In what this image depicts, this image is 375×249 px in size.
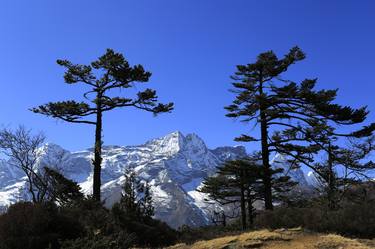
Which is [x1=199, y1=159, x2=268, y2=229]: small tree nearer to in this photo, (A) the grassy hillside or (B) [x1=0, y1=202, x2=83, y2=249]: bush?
(A) the grassy hillside

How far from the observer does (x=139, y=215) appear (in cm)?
1711

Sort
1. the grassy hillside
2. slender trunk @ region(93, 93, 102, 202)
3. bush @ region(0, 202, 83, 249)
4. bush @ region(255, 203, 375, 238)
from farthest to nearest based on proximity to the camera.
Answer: slender trunk @ region(93, 93, 102, 202) < bush @ region(255, 203, 375, 238) < bush @ region(0, 202, 83, 249) < the grassy hillside

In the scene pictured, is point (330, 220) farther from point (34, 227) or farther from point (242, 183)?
point (242, 183)

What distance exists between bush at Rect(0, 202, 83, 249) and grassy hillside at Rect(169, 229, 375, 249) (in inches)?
122

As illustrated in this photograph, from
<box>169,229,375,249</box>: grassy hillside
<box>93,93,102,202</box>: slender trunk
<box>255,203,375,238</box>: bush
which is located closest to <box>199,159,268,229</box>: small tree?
<box>93,93,102,202</box>: slender trunk

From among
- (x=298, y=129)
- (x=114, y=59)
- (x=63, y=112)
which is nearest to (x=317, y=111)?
(x=298, y=129)

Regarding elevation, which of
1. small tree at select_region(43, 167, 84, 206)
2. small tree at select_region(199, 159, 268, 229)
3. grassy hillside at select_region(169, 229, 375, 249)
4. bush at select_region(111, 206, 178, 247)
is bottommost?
grassy hillside at select_region(169, 229, 375, 249)

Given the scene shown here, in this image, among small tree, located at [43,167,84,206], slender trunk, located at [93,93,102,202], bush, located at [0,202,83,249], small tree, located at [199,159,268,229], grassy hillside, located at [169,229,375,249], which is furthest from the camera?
small tree, located at [199,159,268,229]

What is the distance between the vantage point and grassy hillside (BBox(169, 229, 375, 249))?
12445 millimetres

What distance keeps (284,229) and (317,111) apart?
15.6 metres

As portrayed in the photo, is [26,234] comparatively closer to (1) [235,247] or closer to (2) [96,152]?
(1) [235,247]

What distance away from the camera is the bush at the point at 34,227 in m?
13.5

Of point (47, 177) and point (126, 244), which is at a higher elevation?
point (47, 177)

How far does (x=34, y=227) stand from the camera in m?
14.0
